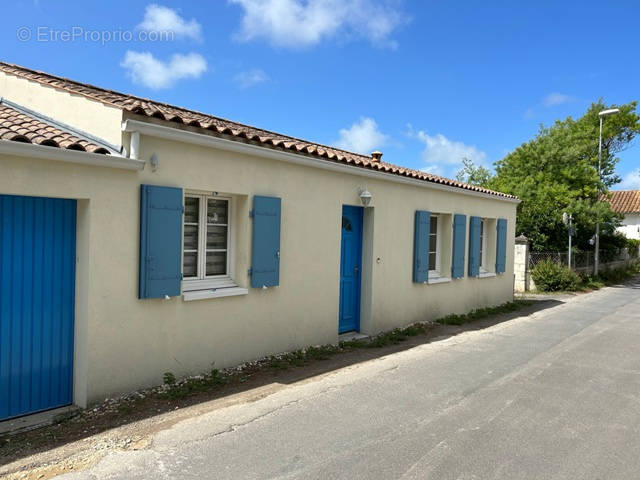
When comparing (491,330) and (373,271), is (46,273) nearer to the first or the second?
(373,271)

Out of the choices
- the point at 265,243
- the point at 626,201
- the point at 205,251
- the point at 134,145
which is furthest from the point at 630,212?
the point at 134,145

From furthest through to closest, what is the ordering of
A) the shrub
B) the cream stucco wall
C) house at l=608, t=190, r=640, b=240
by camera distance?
house at l=608, t=190, r=640, b=240, the shrub, the cream stucco wall

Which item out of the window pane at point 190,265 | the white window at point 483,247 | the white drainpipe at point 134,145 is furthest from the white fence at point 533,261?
the white drainpipe at point 134,145

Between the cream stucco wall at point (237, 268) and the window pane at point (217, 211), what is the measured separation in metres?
0.20

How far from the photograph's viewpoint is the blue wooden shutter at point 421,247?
942 cm

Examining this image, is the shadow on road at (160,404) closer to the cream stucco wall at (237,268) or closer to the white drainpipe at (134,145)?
the cream stucco wall at (237,268)

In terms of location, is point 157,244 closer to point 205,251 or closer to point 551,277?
point 205,251

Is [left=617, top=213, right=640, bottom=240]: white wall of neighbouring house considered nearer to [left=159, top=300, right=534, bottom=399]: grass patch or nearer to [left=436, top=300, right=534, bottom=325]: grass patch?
[left=436, top=300, right=534, bottom=325]: grass patch

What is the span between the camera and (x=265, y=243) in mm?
6371

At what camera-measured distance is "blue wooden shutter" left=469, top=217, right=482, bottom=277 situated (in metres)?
11.3

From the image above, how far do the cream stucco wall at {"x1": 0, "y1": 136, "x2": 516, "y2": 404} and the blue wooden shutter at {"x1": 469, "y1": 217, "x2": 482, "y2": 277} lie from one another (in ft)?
6.59

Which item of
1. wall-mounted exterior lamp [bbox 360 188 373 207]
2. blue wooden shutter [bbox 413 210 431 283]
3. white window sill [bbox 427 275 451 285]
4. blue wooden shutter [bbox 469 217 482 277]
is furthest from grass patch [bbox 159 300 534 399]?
wall-mounted exterior lamp [bbox 360 188 373 207]

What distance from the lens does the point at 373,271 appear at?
27.7 ft

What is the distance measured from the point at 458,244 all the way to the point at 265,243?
18.8 ft
